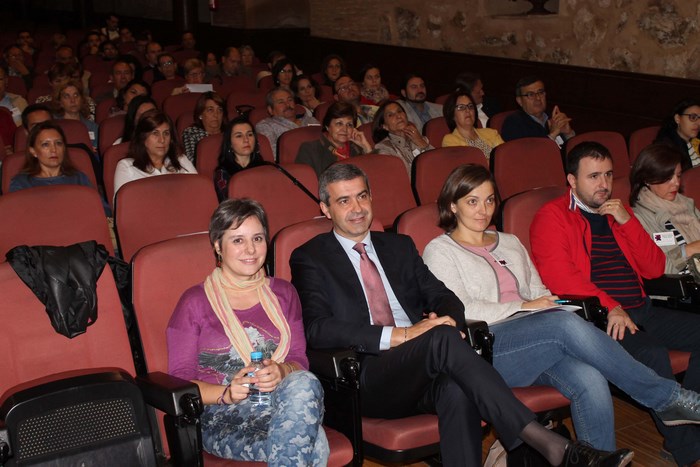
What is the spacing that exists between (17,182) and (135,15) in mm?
11894

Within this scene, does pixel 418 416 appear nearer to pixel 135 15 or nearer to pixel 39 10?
pixel 135 15

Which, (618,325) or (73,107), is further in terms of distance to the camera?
(73,107)

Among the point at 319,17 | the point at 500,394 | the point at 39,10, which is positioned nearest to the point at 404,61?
the point at 319,17

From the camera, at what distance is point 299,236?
2635 millimetres

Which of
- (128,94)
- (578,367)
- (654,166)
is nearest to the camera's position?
(578,367)

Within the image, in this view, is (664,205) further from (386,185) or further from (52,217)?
(52,217)

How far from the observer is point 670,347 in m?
2.79

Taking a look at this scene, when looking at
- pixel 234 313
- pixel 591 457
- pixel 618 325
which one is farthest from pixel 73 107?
pixel 591 457

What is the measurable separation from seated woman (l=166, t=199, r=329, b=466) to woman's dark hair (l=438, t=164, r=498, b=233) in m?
0.67

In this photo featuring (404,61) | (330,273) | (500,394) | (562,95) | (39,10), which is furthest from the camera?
(39,10)

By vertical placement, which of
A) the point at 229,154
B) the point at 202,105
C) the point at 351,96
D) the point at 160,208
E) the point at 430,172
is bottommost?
the point at 160,208

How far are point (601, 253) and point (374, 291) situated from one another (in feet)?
3.15

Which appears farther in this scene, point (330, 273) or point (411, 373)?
point (330, 273)

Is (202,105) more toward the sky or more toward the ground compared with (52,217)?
more toward the sky
